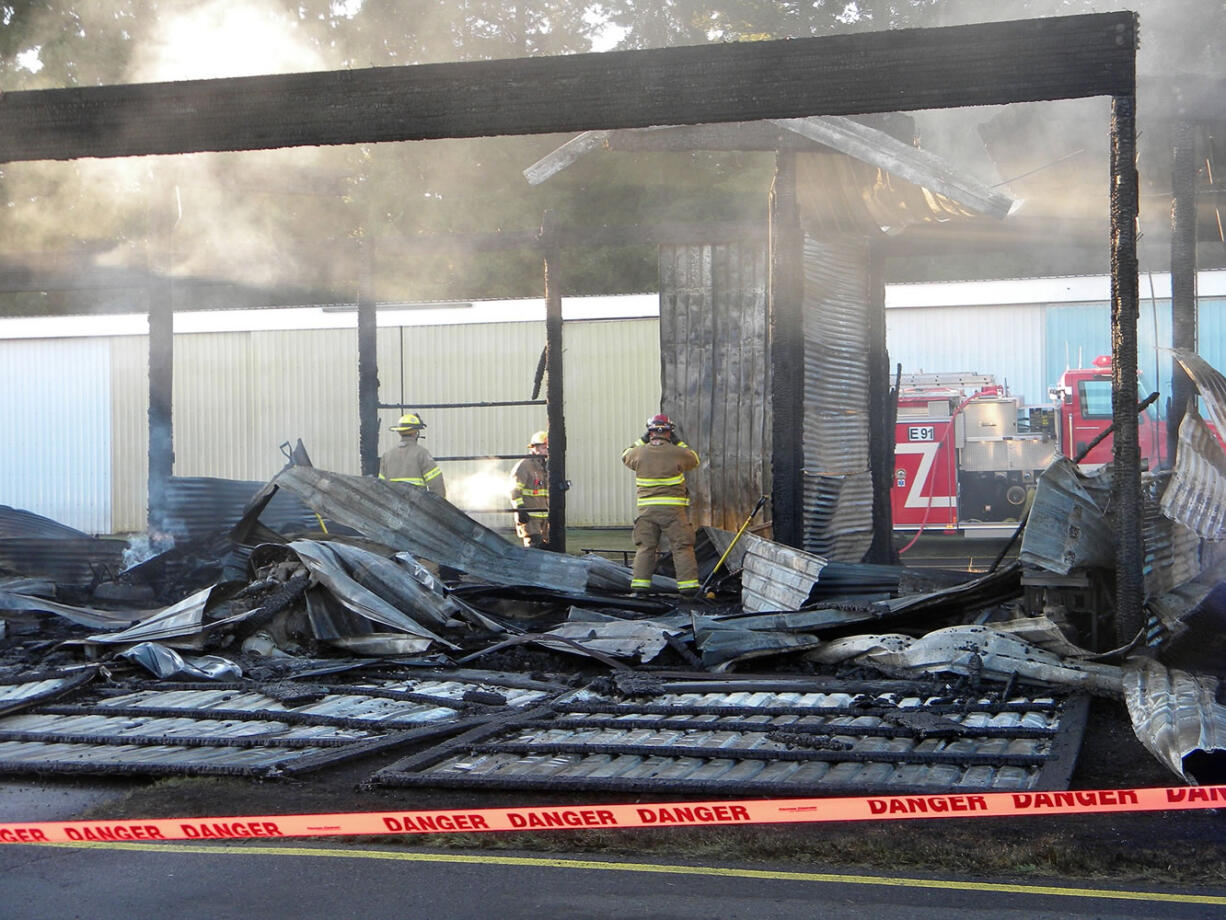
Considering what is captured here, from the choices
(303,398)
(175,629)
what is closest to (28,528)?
(175,629)

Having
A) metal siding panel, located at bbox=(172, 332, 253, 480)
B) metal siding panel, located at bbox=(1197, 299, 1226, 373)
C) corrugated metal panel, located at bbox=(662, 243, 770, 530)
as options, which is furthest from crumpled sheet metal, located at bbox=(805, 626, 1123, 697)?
metal siding panel, located at bbox=(172, 332, 253, 480)

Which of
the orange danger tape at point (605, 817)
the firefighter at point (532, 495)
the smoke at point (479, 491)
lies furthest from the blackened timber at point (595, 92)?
the smoke at point (479, 491)

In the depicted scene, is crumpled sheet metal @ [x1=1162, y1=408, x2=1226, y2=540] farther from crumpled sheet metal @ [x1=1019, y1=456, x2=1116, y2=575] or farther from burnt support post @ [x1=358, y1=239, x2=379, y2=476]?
burnt support post @ [x1=358, y1=239, x2=379, y2=476]

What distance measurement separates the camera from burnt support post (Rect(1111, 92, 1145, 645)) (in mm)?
6242

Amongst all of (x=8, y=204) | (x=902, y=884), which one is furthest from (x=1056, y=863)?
(x=8, y=204)

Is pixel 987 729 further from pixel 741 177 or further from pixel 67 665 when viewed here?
pixel 741 177

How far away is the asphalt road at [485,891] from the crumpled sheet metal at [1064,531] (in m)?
3.24

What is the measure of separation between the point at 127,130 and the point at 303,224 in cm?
1878

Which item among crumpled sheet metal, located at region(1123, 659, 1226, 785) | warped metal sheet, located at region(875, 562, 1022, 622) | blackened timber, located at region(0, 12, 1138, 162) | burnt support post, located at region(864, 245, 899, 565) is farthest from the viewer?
burnt support post, located at region(864, 245, 899, 565)

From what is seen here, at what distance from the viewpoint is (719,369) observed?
12.2 meters

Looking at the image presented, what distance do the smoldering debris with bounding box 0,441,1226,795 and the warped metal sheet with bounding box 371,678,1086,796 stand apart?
2 cm

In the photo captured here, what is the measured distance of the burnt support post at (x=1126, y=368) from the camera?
6.24 meters

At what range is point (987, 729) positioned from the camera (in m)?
5.41

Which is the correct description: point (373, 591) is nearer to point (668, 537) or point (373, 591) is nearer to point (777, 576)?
point (777, 576)
